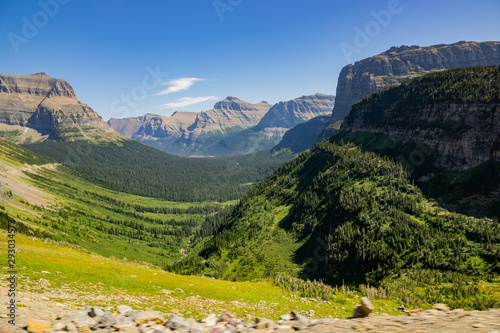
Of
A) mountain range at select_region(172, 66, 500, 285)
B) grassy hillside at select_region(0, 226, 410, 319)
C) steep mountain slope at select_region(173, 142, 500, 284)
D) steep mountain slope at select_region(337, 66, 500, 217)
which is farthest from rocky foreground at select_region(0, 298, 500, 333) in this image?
steep mountain slope at select_region(337, 66, 500, 217)

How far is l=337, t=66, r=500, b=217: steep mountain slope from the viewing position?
111 meters

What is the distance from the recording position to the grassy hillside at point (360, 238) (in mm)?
82244

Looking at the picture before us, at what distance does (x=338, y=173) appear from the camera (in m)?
185

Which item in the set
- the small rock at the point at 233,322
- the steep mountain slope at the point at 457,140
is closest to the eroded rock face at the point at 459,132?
the steep mountain slope at the point at 457,140

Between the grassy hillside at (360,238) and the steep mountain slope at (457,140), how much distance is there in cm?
1201

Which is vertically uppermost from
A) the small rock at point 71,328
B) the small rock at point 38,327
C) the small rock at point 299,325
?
the small rock at point 38,327

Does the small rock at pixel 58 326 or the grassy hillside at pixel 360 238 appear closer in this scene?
the small rock at pixel 58 326

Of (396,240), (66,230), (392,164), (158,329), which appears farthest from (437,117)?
(66,230)

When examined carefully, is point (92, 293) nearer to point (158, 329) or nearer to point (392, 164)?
point (158, 329)

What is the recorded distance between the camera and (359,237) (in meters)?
104

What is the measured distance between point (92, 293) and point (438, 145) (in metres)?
177

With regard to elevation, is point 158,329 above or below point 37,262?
above

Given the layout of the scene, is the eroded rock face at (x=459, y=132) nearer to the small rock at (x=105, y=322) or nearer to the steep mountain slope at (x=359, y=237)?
the steep mountain slope at (x=359, y=237)

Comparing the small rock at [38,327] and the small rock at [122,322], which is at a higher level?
the small rock at [38,327]
